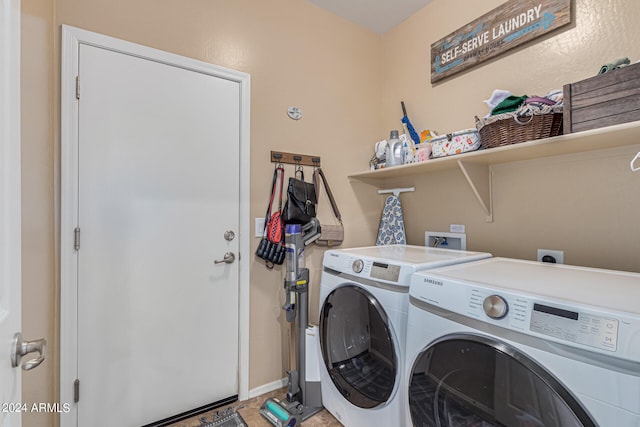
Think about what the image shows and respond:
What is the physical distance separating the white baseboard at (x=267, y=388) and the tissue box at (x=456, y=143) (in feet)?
6.06

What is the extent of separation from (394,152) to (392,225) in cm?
58

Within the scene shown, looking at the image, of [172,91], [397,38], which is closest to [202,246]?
[172,91]

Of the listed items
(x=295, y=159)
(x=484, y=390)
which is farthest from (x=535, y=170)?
(x=295, y=159)

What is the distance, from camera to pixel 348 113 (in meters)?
2.38

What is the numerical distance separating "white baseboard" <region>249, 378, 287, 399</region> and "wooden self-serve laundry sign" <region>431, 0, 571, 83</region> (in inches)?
94.9

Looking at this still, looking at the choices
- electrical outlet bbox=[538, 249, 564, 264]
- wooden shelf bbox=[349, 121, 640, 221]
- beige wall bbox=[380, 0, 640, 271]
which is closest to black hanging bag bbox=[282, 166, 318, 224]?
wooden shelf bbox=[349, 121, 640, 221]

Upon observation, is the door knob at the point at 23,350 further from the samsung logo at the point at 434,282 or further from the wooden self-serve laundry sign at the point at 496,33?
the wooden self-serve laundry sign at the point at 496,33

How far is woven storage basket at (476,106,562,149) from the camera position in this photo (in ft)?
4.25

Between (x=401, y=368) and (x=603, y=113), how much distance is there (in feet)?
4.21

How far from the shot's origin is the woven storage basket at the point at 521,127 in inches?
50.9

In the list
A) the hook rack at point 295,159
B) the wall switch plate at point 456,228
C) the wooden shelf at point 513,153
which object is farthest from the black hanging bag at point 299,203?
the wall switch plate at point 456,228

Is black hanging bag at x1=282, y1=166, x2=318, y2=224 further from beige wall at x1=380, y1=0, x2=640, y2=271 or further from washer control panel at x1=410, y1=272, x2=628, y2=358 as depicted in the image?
washer control panel at x1=410, y1=272, x2=628, y2=358

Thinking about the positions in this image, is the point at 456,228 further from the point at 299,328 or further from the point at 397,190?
the point at 299,328

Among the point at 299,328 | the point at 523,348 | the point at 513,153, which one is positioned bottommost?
the point at 299,328
